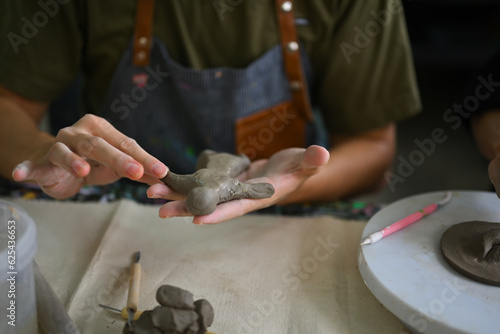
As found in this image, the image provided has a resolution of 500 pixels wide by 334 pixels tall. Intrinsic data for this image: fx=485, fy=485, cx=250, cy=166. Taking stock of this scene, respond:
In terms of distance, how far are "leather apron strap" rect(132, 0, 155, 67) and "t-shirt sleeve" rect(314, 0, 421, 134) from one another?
1.52 ft

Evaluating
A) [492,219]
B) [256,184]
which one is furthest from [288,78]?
[492,219]

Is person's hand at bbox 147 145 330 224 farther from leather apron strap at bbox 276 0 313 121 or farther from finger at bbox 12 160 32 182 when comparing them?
leather apron strap at bbox 276 0 313 121

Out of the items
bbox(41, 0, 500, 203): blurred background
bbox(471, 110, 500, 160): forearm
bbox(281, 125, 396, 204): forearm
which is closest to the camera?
bbox(471, 110, 500, 160): forearm

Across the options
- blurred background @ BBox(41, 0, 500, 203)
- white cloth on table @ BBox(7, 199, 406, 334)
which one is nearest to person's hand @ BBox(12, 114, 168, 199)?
white cloth on table @ BBox(7, 199, 406, 334)

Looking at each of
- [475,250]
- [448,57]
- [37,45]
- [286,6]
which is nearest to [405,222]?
[475,250]

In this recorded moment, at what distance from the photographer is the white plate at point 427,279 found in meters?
0.71

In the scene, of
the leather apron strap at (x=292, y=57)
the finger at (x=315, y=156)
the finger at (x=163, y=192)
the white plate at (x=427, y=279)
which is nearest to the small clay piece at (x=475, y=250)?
the white plate at (x=427, y=279)

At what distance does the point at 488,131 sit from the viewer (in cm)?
116

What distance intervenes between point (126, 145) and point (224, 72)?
1.46ft

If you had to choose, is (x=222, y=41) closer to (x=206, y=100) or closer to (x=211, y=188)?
(x=206, y=100)

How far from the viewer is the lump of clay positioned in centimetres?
66

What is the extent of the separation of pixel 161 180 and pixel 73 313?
0.87 feet

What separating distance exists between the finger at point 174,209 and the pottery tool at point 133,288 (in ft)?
0.39

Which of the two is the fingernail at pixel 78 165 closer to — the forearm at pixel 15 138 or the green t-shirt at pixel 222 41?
the forearm at pixel 15 138
